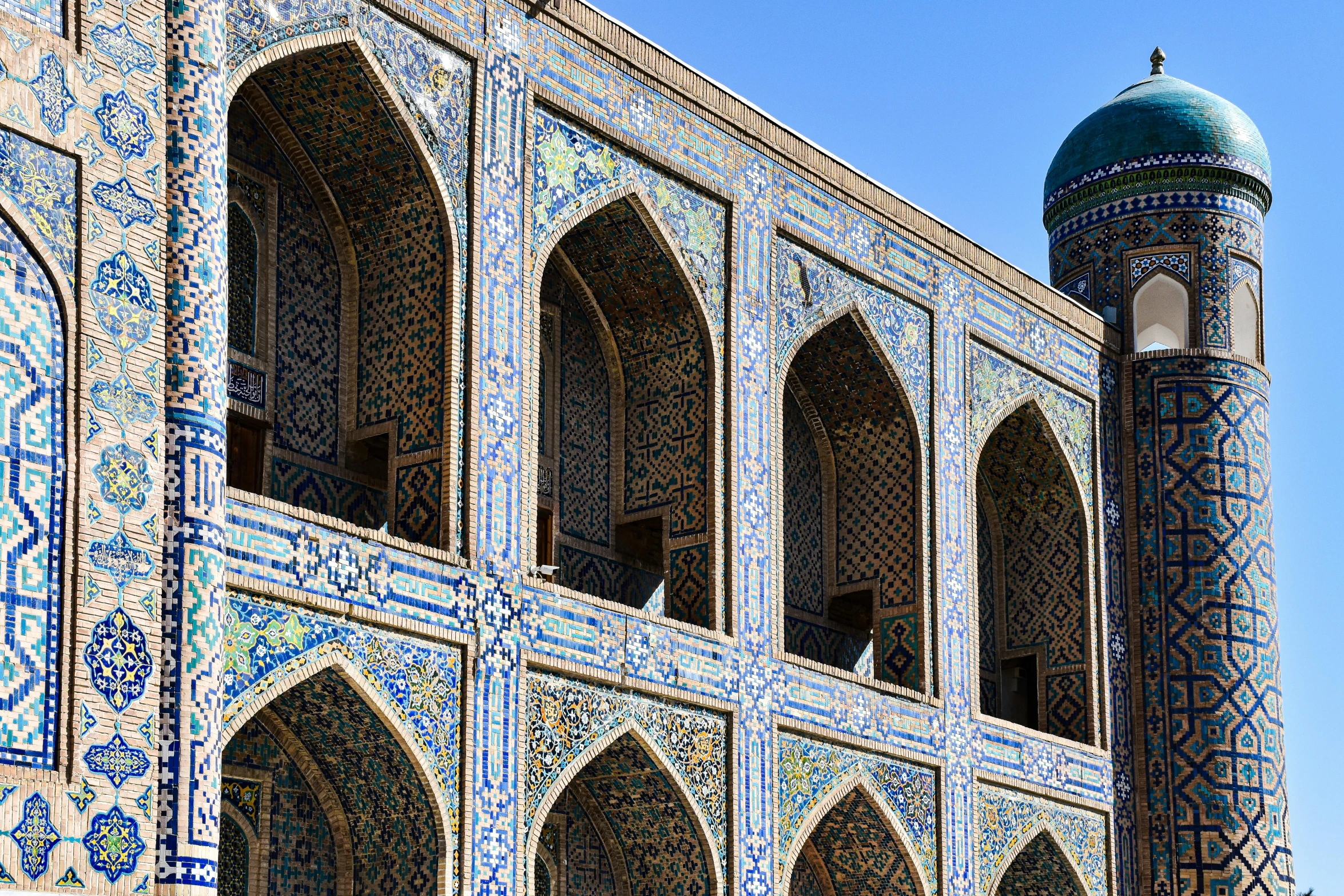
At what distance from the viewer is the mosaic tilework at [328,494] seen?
Result: 8398 mm

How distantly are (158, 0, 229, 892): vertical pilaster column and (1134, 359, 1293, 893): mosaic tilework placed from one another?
7.69 m

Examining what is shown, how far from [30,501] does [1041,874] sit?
25.1 feet

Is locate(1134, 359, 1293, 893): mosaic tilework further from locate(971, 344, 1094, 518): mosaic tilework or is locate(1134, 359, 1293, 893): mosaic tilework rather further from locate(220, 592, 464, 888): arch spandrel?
locate(220, 592, 464, 888): arch spandrel

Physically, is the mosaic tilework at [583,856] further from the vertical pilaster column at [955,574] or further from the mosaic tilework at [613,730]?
the vertical pilaster column at [955,574]

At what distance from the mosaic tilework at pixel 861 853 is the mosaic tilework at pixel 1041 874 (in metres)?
1.43

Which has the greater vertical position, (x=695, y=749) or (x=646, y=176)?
(x=646, y=176)

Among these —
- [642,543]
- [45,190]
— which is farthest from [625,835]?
[45,190]

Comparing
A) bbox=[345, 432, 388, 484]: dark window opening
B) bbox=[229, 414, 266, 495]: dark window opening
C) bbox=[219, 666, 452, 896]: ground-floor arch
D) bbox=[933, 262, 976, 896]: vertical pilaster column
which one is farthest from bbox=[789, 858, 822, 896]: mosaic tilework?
bbox=[229, 414, 266, 495]: dark window opening

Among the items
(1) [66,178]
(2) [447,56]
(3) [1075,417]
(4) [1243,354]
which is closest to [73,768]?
(1) [66,178]

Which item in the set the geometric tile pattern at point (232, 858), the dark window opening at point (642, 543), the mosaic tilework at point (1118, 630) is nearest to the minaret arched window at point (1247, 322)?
the mosaic tilework at point (1118, 630)

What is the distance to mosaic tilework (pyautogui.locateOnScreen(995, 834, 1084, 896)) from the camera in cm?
1191

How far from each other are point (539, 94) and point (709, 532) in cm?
225

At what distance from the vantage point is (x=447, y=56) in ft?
28.2

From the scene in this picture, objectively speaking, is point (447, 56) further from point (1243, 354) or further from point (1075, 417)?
point (1243, 354)
